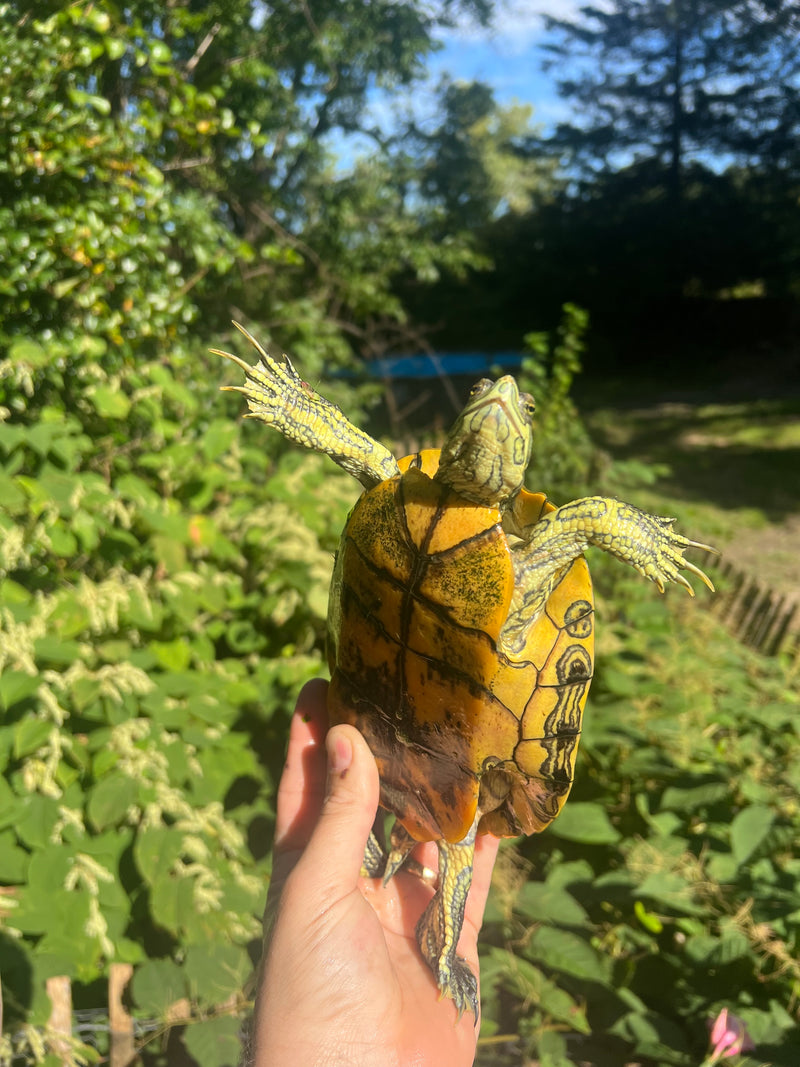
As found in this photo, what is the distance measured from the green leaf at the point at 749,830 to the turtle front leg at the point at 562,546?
102 centimetres

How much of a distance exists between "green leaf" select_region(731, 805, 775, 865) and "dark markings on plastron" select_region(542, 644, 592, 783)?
34.3 inches

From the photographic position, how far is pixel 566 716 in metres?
1.41

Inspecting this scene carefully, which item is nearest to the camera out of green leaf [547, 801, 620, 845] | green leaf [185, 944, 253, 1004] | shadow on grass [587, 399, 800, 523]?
green leaf [185, 944, 253, 1004]

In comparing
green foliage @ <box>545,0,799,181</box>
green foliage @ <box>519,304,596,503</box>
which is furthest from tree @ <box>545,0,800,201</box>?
green foliage @ <box>519,304,596,503</box>

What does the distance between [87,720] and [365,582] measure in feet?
4.03

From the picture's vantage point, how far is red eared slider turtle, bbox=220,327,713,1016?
4.28 feet

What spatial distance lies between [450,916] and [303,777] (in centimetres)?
57

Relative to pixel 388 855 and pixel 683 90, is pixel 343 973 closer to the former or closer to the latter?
pixel 388 855

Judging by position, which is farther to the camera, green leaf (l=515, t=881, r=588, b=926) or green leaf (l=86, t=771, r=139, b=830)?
green leaf (l=515, t=881, r=588, b=926)

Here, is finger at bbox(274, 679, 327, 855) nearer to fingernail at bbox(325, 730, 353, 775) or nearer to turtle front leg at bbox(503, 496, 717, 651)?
fingernail at bbox(325, 730, 353, 775)

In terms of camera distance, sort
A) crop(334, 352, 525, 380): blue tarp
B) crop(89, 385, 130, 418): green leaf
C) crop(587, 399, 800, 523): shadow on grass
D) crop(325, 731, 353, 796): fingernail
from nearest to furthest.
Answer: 1. crop(325, 731, 353, 796): fingernail
2. crop(89, 385, 130, 418): green leaf
3. crop(334, 352, 525, 380): blue tarp
4. crop(587, 399, 800, 523): shadow on grass

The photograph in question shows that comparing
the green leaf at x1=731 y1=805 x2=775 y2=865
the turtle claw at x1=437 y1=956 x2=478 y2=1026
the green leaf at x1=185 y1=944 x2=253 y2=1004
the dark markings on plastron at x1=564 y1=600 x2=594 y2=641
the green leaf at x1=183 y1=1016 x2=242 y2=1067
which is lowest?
the green leaf at x1=183 y1=1016 x2=242 y2=1067

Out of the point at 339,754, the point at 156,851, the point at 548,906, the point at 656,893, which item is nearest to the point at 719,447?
the point at 656,893

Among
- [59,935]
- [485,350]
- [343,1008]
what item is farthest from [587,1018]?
[485,350]
